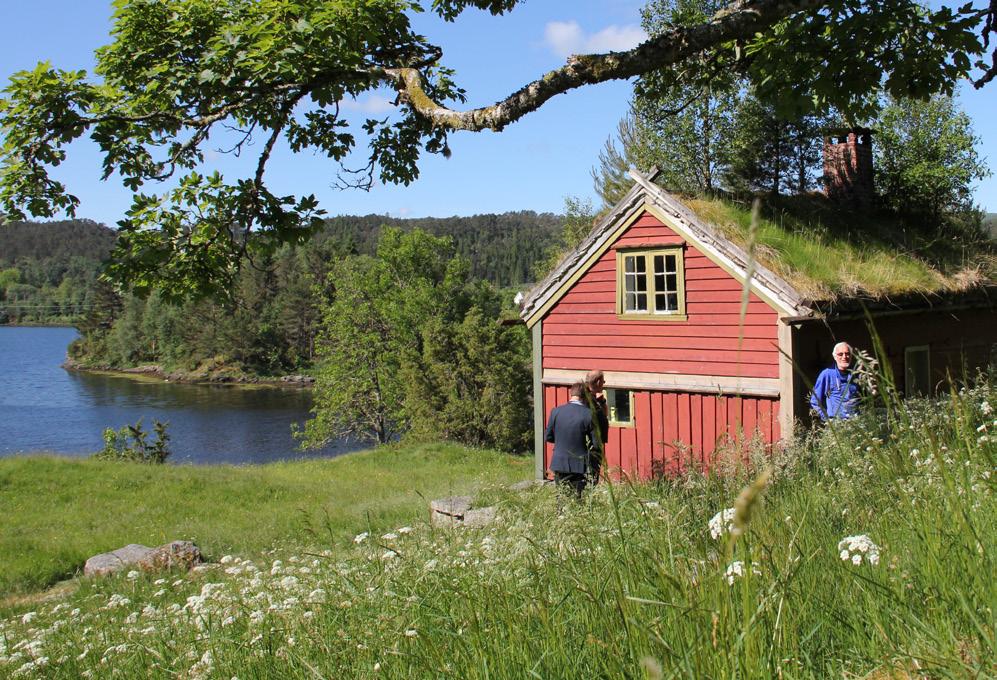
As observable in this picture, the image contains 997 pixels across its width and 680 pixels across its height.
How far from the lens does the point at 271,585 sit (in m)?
4.15

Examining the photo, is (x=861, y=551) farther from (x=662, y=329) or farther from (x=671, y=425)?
(x=662, y=329)

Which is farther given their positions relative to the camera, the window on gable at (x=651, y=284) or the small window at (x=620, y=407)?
the small window at (x=620, y=407)

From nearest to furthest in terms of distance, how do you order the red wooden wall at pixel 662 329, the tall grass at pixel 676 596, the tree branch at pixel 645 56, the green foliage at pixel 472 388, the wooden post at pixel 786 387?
the tall grass at pixel 676 596, the tree branch at pixel 645 56, the wooden post at pixel 786 387, the red wooden wall at pixel 662 329, the green foliage at pixel 472 388

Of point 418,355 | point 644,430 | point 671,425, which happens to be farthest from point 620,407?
point 418,355

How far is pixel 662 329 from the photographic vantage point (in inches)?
589

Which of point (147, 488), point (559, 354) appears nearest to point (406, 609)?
point (559, 354)

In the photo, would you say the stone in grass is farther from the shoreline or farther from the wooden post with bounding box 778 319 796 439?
the shoreline

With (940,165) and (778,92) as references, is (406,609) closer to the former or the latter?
(778,92)

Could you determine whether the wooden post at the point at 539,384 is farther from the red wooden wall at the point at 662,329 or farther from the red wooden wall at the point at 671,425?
the red wooden wall at the point at 671,425

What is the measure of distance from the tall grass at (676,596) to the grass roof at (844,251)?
951 centimetres

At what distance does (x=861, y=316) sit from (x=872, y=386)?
11521mm

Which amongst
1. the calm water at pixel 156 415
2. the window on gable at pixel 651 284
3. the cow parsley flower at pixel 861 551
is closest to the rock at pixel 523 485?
the window on gable at pixel 651 284

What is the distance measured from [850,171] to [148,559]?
50.8 feet

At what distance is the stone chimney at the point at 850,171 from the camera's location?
1723 centimetres
